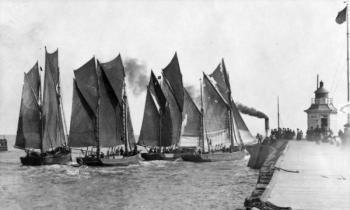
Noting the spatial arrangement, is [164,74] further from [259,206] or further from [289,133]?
[259,206]

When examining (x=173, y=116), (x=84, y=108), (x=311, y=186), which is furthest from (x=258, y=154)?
(x=311, y=186)

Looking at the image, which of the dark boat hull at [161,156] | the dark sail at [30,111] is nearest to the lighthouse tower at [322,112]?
the dark boat hull at [161,156]

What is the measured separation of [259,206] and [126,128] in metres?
47.0

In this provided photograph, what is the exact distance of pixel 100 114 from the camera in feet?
195

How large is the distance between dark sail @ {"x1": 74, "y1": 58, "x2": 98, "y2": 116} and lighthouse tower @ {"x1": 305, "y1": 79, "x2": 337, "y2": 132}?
26.7 meters

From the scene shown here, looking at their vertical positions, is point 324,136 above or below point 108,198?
above

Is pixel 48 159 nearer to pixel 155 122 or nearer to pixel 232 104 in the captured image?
pixel 155 122

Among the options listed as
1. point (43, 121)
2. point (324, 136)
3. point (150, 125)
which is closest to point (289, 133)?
point (324, 136)

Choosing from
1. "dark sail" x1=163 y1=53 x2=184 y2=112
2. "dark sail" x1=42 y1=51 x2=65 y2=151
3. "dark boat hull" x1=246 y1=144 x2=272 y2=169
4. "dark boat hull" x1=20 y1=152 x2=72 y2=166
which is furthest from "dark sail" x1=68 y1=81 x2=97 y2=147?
"dark boat hull" x1=246 y1=144 x2=272 y2=169

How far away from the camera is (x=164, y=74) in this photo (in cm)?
7062

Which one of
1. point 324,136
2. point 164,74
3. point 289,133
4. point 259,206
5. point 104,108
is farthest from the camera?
point 164,74

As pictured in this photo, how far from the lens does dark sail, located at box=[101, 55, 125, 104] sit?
2388 inches

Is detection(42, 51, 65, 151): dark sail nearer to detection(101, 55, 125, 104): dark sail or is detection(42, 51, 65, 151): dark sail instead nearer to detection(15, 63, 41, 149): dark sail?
detection(15, 63, 41, 149): dark sail

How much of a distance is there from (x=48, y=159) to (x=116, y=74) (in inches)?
507
